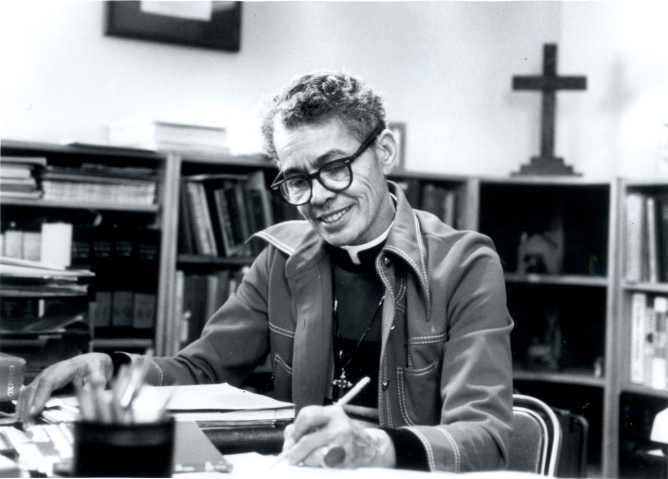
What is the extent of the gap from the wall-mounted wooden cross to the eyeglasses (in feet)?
6.45

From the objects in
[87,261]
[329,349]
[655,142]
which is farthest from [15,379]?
[655,142]

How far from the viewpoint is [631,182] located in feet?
9.97

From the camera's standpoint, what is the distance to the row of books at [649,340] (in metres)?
2.94

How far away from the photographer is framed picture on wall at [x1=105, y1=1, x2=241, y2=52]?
3.00 meters

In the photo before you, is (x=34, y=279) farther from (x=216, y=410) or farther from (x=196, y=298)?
(x=216, y=410)

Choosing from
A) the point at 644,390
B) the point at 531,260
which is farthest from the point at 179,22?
the point at 644,390

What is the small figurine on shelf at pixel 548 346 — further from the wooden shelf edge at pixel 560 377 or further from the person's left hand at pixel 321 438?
the person's left hand at pixel 321 438

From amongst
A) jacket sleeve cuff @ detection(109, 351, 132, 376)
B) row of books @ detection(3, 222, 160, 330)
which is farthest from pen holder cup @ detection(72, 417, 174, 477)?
row of books @ detection(3, 222, 160, 330)

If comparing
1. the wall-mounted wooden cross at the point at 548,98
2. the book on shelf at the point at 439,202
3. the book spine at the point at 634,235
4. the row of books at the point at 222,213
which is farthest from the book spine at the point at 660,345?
the row of books at the point at 222,213

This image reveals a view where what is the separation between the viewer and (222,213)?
2.90 m

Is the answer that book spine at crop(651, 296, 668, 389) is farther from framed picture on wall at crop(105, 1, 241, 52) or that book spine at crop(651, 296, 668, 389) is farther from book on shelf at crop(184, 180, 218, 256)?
framed picture on wall at crop(105, 1, 241, 52)

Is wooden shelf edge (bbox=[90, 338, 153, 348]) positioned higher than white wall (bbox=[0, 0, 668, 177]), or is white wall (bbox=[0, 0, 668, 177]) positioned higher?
white wall (bbox=[0, 0, 668, 177])

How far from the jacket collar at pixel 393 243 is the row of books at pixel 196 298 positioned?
114 cm

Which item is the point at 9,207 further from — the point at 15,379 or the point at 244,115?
the point at 15,379
